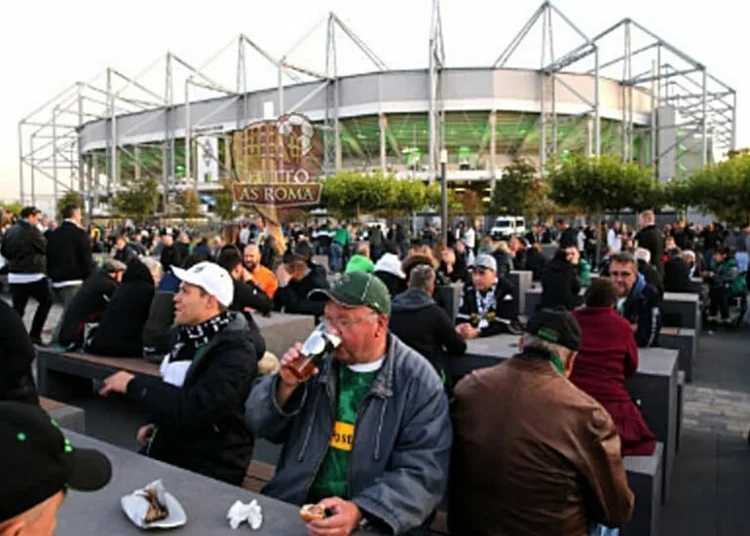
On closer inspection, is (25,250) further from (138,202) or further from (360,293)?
(138,202)

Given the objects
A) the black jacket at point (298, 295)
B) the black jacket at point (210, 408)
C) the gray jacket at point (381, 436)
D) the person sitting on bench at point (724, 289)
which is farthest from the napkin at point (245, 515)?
the person sitting on bench at point (724, 289)

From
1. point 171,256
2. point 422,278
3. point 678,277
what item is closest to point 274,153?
point 171,256

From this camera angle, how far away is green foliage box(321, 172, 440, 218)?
34219mm

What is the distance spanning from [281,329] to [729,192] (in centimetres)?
1879

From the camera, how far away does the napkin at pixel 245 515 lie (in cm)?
214

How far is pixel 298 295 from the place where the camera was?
838 cm

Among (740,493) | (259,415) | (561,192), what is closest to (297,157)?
(561,192)

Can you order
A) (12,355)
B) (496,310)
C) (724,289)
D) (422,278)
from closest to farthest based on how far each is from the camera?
(12,355)
(422,278)
(496,310)
(724,289)

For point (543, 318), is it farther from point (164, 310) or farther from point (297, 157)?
point (297, 157)

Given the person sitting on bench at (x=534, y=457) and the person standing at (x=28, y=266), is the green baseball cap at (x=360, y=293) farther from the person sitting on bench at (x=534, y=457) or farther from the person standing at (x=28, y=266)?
the person standing at (x=28, y=266)

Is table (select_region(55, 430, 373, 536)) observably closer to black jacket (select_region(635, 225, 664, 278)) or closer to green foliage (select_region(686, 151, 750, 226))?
black jacket (select_region(635, 225, 664, 278))

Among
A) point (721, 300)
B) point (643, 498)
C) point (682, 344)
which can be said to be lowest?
point (643, 498)

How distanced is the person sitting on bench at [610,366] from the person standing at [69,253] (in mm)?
7192

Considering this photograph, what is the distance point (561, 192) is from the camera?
70.7ft
